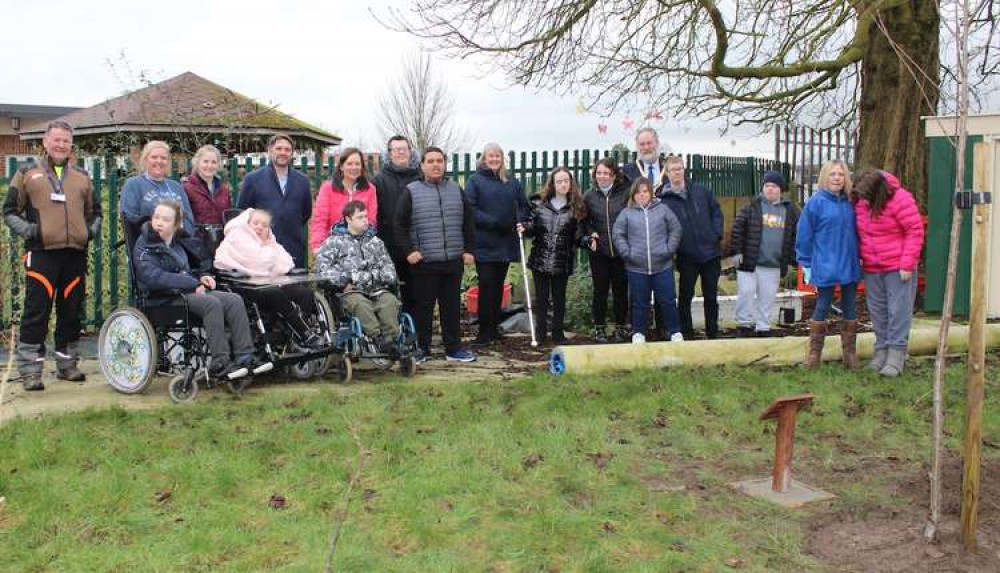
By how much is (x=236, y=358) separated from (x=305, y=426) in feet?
3.68

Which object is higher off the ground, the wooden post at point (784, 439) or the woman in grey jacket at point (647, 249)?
the woman in grey jacket at point (647, 249)

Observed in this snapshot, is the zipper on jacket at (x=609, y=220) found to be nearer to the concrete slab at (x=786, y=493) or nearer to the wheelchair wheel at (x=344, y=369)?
the wheelchair wheel at (x=344, y=369)

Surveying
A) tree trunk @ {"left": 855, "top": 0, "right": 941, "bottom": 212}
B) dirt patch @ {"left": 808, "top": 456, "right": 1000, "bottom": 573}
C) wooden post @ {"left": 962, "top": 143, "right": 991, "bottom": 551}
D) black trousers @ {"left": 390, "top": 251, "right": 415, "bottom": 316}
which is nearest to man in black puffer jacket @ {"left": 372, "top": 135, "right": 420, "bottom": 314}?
black trousers @ {"left": 390, "top": 251, "right": 415, "bottom": 316}

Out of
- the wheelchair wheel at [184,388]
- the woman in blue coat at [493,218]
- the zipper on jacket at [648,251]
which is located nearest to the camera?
the wheelchair wheel at [184,388]

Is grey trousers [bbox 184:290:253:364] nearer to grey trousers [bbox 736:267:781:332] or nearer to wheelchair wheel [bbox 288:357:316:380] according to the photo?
wheelchair wheel [bbox 288:357:316:380]

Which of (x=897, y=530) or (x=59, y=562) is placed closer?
(x=59, y=562)

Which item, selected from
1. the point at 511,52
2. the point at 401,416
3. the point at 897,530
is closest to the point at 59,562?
the point at 401,416

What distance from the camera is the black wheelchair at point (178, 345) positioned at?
617 centimetres

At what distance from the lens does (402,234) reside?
24.7ft

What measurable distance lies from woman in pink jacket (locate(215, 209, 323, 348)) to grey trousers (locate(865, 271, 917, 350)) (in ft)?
13.2

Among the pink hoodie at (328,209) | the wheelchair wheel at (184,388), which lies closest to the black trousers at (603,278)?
the pink hoodie at (328,209)

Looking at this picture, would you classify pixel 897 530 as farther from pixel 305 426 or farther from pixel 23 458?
pixel 23 458

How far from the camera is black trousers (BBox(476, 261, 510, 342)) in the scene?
8352 mm

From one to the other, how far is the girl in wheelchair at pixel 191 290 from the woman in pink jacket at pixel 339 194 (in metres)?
1.20
